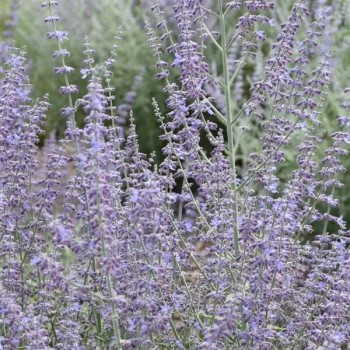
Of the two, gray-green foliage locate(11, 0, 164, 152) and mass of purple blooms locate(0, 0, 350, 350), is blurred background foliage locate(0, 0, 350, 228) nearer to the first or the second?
gray-green foliage locate(11, 0, 164, 152)

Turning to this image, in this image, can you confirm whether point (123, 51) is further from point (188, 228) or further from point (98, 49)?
point (188, 228)

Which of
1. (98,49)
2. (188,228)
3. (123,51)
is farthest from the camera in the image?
(98,49)

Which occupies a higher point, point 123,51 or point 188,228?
point 123,51

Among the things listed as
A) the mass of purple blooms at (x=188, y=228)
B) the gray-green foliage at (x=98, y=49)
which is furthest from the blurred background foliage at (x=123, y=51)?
the mass of purple blooms at (x=188, y=228)

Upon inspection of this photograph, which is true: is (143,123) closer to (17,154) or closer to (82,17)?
(82,17)

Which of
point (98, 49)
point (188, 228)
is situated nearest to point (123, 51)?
point (98, 49)

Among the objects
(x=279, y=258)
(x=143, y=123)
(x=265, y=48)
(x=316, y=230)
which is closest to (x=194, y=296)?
(x=279, y=258)

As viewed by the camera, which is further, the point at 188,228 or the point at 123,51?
the point at 123,51

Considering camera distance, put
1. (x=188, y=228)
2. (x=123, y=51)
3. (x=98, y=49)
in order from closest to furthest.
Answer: (x=188, y=228), (x=123, y=51), (x=98, y=49)

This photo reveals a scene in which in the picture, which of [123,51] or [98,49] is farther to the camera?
[98,49]

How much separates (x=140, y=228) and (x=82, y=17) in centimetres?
678

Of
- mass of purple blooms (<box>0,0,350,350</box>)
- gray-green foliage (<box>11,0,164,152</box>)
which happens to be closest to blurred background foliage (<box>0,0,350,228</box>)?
gray-green foliage (<box>11,0,164,152</box>)

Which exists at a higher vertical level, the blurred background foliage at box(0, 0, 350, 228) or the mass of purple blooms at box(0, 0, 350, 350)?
the blurred background foliage at box(0, 0, 350, 228)

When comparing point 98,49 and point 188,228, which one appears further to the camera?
point 98,49
